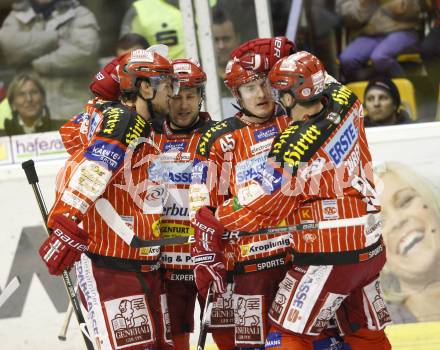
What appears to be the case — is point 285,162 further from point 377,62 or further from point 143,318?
point 377,62

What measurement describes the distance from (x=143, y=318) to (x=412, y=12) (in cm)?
257

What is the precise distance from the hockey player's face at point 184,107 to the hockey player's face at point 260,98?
34cm

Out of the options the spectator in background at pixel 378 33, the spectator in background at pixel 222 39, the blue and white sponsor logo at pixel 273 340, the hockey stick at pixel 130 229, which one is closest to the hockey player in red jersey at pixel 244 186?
the hockey stick at pixel 130 229

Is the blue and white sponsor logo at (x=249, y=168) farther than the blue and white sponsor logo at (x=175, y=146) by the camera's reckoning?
No

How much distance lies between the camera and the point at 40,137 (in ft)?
20.2

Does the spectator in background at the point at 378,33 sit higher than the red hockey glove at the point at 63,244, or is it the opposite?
the spectator in background at the point at 378,33

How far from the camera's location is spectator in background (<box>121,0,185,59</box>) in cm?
598

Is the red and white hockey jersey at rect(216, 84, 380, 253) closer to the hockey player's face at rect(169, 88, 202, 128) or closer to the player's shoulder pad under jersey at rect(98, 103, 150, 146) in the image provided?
the player's shoulder pad under jersey at rect(98, 103, 150, 146)

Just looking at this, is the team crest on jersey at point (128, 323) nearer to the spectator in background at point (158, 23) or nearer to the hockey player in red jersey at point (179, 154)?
the hockey player in red jersey at point (179, 154)

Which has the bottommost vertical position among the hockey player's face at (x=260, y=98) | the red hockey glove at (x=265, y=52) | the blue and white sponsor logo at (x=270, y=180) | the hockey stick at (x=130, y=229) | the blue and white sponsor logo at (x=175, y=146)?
the hockey stick at (x=130, y=229)

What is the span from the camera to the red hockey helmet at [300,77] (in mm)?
4055

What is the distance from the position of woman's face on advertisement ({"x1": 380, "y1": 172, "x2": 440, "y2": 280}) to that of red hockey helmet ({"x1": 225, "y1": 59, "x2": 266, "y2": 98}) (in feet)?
4.78

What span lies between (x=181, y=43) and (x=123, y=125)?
6.13 feet

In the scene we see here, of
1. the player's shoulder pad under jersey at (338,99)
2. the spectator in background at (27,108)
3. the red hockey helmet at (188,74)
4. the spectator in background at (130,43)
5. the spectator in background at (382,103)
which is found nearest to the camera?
the player's shoulder pad under jersey at (338,99)
